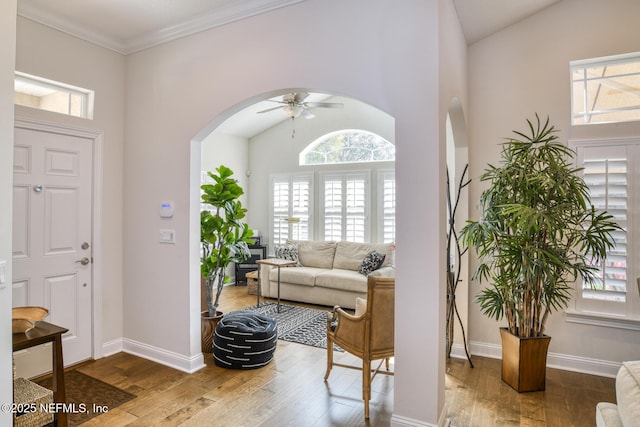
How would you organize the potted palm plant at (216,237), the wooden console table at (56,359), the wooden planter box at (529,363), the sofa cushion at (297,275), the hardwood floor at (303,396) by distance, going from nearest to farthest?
the wooden console table at (56,359) → the hardwood floor at (303,396) → the wooden planter box at (529,363) → the potted palm plant at (216,237) → the sofa cushion at (297,275)

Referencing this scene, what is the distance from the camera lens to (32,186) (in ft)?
10.00

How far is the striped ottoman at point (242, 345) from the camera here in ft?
10.8

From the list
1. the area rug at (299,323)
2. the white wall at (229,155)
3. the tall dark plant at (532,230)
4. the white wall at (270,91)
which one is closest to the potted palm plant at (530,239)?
the tall dark plant at (532,230)

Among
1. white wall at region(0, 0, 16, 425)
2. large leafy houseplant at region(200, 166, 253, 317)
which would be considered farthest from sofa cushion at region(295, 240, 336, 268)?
white wall at region(0, 0, 16, 425)

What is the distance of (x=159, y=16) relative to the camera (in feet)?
10.4

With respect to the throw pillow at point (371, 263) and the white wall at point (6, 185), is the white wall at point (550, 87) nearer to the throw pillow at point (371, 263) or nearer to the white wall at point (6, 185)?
the throw pillow at point (371, 263)

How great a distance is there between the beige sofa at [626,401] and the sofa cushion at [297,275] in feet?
14.8

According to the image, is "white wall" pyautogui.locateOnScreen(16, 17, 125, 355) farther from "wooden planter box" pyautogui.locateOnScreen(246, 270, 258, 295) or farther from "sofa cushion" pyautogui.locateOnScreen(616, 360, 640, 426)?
"sofa cushion" pyautogui.locateOnScreen(616, 360, 640, 426)

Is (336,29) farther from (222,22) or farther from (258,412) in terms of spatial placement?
(258,412)

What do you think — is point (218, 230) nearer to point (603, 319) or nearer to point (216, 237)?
point (216, 237)

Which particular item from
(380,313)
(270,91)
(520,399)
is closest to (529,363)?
(520,399)

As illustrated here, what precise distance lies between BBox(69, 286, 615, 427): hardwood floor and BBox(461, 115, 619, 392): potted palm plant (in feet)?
0.95

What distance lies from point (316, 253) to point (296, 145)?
2285mm

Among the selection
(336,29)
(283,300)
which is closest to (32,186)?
(336,29)
